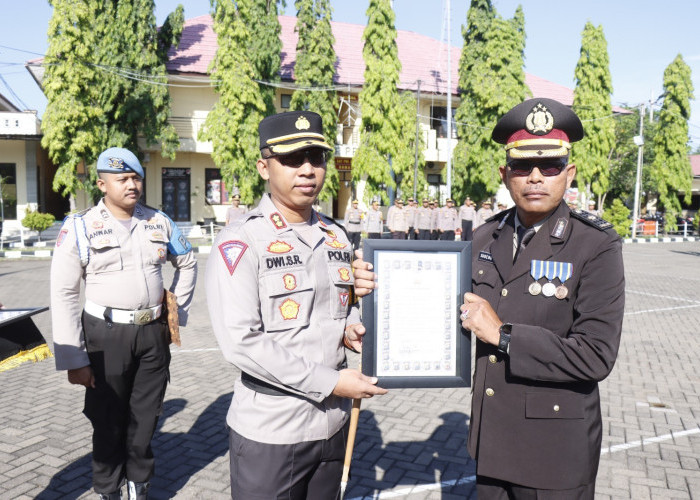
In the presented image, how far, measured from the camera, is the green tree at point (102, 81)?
889 inches

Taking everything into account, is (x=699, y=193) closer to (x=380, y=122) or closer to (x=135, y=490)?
(x=380, y=122)

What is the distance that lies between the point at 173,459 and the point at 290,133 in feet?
10.9

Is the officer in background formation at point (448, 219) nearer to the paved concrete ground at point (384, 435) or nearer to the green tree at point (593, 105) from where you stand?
the green tree at point (593, 105)

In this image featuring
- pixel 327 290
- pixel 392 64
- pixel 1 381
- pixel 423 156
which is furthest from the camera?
pixel 423 156

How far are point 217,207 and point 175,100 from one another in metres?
6.10

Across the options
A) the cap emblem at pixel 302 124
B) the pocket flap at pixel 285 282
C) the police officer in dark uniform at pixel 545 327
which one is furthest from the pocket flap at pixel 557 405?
the cap emblem at pixel 302 124

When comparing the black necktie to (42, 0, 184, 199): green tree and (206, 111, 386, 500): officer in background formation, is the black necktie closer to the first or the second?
(206, 111, 386, 500): officer in background formation

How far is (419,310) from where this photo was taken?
2506 mm

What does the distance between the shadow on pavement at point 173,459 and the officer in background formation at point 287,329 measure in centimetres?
211

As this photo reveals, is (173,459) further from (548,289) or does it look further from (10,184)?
(10,184)

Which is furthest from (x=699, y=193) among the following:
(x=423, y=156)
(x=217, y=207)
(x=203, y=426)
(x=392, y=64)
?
(x=203, y=426)

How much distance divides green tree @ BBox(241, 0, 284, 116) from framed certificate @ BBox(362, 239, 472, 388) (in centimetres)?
2577

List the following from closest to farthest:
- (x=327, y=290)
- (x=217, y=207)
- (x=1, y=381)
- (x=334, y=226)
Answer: (x=327, y=290) < (x=334, y=226) < (x=1, y=381) < (x=217, y=207)

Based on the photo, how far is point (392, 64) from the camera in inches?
1121
